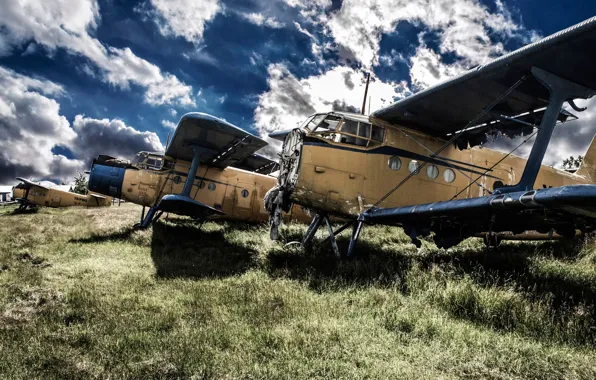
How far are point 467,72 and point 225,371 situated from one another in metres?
6.34

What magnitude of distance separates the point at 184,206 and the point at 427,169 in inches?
270

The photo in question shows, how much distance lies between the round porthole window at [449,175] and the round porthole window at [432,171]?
230mm

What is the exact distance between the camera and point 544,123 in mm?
5719

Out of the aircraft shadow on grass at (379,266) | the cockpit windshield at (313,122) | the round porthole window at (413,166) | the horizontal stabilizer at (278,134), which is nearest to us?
the aircraft shadow on grass at (379,266)

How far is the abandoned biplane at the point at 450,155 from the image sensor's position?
5578mm

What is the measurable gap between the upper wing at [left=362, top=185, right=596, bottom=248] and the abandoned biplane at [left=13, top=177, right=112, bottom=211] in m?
30.7

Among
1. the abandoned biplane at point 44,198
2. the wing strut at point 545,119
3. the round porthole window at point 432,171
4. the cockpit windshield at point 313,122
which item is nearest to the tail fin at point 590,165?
the round porthole window at point 432,171

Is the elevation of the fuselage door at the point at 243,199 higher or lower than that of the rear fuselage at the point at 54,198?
higher

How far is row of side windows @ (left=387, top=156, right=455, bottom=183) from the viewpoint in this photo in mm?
7824

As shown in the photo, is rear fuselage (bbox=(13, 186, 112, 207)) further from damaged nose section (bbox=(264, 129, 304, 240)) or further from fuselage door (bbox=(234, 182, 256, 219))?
damaged nose section (bbox=(264, 129, 304, 240))

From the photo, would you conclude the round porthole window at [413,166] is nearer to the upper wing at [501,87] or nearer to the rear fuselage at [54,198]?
the upper wing at [501,87]

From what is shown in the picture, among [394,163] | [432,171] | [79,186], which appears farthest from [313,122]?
[79,186]

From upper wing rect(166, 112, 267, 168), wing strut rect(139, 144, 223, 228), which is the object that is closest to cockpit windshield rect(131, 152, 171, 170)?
upper wing rect(166, 112, 267, 168)

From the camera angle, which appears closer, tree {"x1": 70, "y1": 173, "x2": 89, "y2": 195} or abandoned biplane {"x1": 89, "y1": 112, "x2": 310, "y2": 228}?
abandoned biplane {"x1": 89, "y1": 112, "x2": 310, "y2": 228}
